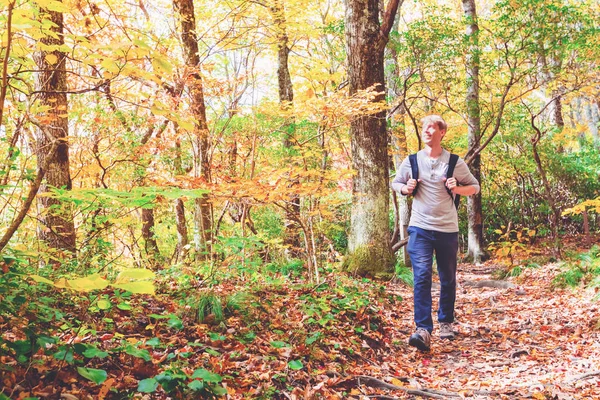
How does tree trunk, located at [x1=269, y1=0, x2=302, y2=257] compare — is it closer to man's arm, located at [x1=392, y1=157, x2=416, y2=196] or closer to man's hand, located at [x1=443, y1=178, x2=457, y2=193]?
man's arm, located at [x1=392, y1=157, x2=416, y2=196]

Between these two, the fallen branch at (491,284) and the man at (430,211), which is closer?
the man at (430,211)

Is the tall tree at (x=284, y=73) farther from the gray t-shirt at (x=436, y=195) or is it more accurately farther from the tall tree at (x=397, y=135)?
the gray t-shirt at (x=436, y=195)

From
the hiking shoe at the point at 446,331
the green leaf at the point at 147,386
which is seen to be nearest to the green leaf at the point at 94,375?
the green leaf at the point at 147,386

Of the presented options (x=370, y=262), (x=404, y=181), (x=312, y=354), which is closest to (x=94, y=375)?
(x=312, y=354)

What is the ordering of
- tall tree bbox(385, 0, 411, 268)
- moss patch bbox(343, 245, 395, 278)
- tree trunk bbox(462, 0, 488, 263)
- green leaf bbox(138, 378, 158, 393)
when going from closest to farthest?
green leaf bbox(138, 378, 158, 393) < moss patch bbox(343, 245, 395, 278) < tree trunk bbox(462, 0, 488, 263) < tall tree bbox(385, 0, 411, 268)

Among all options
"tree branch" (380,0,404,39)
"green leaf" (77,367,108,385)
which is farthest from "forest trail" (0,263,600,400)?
"tree branch" (380,0,404,39)

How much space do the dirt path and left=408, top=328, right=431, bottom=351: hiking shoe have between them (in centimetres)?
8

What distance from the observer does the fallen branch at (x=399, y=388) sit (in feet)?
9.60

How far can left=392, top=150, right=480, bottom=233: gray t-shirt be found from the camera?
163 inches

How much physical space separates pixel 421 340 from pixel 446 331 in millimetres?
611

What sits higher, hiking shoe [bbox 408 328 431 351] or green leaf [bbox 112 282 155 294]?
green leaf [bbox 112 282 155 294]

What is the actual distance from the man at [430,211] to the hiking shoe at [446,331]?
425 mm

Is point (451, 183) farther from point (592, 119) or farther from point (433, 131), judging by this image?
point (592, 119)

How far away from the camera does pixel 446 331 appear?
4449 mm
